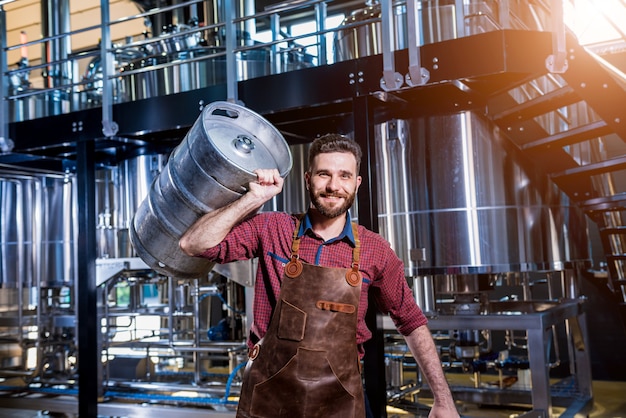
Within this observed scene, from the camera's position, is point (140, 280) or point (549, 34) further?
point (140, 280)

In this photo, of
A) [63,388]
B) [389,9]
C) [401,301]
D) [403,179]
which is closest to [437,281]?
[403,179]

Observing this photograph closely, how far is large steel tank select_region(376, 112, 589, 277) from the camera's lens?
431 centimetres

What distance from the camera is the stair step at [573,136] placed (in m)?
3.99

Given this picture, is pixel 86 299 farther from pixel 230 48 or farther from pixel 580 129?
pixel 580 129

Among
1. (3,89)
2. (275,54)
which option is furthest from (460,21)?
(3,89)

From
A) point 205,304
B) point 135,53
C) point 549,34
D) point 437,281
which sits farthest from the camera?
point 205,304

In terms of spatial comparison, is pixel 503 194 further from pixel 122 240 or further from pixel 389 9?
pixel 122 240

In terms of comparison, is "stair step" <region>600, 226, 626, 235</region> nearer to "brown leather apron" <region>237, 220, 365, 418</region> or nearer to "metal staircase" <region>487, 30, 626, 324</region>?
"metal staircase" <region>487, 30, 626, 324</region>

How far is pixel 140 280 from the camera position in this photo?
6688mm

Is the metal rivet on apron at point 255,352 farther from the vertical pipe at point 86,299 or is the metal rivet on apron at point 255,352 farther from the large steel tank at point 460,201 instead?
the vertical pipe at point 86,299

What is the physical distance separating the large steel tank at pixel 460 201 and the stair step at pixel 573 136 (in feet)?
0.51

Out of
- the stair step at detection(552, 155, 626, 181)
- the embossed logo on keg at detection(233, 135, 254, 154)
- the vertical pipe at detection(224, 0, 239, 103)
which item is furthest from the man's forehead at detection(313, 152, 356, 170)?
the stair step at detection(552, 155, 626, 181)

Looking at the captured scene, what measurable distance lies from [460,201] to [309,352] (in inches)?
93.8

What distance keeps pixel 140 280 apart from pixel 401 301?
182 inches
